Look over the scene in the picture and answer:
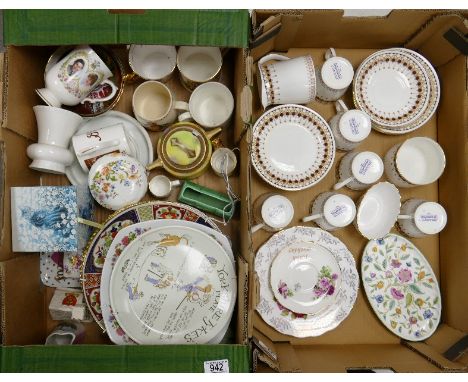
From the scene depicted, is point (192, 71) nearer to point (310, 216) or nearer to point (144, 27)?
point (144, 27)

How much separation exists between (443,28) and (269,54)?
38cm

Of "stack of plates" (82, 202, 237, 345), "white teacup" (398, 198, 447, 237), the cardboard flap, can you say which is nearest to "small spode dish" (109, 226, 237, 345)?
"stack of plates" (82, 202, 237, 345)

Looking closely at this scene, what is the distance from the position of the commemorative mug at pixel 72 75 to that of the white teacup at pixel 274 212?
46cm

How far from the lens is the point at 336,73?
97cm

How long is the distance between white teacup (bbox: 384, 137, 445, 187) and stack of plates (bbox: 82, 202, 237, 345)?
1.41 feet

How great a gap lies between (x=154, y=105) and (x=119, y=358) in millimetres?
556

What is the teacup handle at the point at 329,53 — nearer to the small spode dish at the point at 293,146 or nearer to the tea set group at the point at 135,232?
the small spode dish at the point at 293,146

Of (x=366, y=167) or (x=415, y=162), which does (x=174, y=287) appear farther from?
(x=415, y=162)

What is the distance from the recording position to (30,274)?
3.08 ft

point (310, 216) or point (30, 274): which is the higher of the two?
point (310, 216)

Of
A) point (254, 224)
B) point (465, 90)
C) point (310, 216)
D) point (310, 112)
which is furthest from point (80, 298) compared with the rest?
point (465, 90)

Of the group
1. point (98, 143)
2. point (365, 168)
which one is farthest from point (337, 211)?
point (98, 143)

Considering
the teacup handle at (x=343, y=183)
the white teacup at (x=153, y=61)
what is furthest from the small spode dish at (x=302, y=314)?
the white teacup at (x=153, y=61)

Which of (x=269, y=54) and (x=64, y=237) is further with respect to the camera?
(x=269, y=54)
